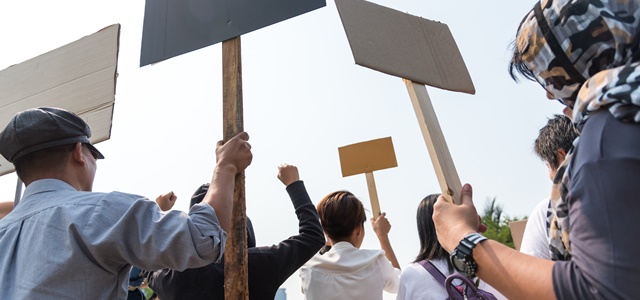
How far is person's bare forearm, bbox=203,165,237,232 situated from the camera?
69.5 inches

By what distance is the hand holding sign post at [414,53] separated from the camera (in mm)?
1908

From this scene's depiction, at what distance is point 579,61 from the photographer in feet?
3.55

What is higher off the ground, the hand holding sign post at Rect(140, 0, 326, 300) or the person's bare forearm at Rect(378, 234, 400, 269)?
the hand holding sign post at Rect(140, 0, 326, 300)

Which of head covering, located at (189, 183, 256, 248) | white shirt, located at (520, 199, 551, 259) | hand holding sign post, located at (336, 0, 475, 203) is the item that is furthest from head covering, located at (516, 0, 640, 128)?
head covering, located at (189, 183, 256, 248)

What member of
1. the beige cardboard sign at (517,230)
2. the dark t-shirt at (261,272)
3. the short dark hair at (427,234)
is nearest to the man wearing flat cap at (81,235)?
the dark t-shirt at (261,272)

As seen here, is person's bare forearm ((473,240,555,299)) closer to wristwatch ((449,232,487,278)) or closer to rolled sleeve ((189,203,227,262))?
wristwatch ((449,232,487,278))

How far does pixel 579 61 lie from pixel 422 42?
4.25ft

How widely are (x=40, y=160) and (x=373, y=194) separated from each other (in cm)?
240

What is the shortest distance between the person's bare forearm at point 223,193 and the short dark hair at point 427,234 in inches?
43.8

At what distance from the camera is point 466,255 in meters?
1.22

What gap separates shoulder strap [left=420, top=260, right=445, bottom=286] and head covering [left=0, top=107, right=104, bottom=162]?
164 cm

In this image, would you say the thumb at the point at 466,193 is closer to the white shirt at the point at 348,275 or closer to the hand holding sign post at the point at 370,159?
the white shirt at the point at 348,275

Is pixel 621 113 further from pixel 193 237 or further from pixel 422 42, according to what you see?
pixel 422 42

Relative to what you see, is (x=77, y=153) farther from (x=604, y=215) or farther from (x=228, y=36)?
(x=604, y=215)
